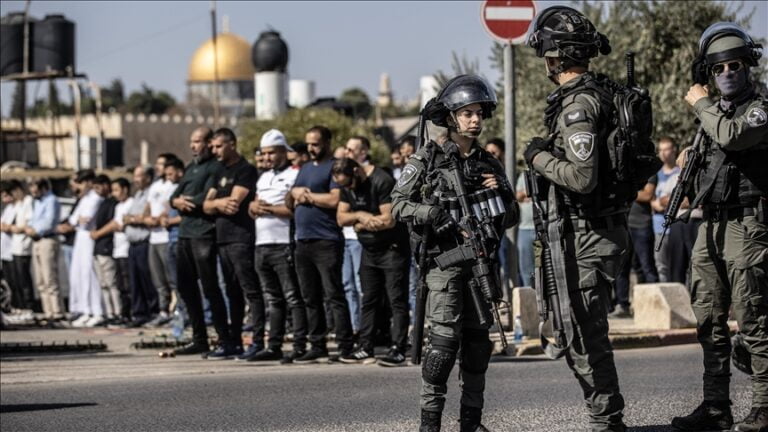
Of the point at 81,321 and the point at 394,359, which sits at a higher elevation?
the point at 394,359

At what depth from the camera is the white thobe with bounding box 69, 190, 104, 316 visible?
63.9 feet

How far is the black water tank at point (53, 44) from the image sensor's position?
42.8m

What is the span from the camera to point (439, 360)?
7.58m

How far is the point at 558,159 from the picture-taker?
22.8 feet

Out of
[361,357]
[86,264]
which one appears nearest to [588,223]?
[361,357]

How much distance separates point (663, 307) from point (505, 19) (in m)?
3.34

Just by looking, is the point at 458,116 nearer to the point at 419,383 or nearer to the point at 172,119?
the point at 419,383

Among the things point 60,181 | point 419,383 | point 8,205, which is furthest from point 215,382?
point 60,181

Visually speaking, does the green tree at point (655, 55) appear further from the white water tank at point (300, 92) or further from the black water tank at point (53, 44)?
the white water tank at point (300, 92)

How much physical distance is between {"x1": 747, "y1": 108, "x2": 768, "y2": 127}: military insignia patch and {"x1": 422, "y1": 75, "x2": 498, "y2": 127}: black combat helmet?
1.34 meters

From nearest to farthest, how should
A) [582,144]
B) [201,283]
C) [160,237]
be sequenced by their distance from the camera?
[582,144] → [201,283] → [160,237]

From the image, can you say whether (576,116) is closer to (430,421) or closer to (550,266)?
(550,266)

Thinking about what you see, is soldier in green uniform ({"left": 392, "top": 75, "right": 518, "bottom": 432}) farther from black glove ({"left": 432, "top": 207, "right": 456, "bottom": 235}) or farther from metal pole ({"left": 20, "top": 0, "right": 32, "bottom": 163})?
metal pole ({"left": 20, "top": 0, "right": 32, "bottom": 163})

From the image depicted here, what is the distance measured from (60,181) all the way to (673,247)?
14.6 meters
